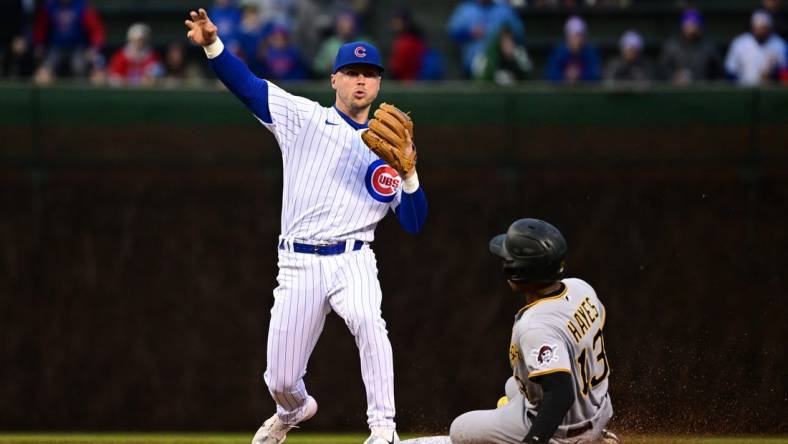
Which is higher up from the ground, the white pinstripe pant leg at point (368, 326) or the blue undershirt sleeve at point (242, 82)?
the blue undershirt sleeve at point (242, 82)

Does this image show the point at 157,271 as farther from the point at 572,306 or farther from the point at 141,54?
the point at 572,306

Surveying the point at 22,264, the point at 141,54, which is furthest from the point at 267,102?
the point at 141,54

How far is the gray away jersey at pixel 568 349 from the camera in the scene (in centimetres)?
436

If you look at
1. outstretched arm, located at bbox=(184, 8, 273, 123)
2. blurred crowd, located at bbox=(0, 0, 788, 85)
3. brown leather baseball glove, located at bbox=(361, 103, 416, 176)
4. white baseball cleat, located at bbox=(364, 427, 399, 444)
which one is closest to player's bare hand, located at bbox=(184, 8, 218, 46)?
outstretched arm, located at bbox=(184, 8, 273, 123)

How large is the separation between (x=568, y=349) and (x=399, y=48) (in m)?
6.99

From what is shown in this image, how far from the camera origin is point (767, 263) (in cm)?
862

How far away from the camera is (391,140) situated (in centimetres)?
529

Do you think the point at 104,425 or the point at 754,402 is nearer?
the point at 754,402

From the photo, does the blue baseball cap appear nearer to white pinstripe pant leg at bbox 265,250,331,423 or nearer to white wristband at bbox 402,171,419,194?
white wristband at bbox 402,171,419,194

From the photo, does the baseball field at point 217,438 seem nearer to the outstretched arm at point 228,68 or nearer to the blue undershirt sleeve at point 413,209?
the blue undershirt sleeve at point 413,209

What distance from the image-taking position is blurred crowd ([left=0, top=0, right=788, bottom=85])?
1085 cm

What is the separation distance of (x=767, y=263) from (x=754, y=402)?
3.55 feet

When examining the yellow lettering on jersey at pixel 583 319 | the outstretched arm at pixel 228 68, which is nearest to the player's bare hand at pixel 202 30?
the outstretched arm at pixel 228 68

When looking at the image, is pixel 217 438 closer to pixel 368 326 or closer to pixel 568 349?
pixel 368 326
